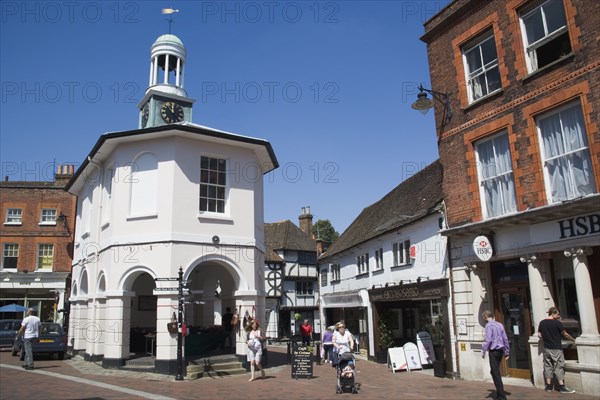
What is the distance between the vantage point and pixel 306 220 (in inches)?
A: 1821

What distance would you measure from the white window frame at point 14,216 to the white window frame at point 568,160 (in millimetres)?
34070

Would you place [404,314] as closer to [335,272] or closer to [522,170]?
[335,272]

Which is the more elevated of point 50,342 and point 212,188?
point 212,188

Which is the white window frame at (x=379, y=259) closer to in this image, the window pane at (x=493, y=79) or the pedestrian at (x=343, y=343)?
the pedestrian at (x=343, y=343)

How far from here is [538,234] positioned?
11.6 metres

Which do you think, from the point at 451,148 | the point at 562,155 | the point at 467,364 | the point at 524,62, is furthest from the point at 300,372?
the point at 524,62

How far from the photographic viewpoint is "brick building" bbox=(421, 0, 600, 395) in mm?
10680

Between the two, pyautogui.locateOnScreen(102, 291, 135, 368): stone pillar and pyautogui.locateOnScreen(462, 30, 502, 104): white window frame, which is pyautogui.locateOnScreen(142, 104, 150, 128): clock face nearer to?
pyautogui.locateOnScreen(102, 291, 135, 368): stone pillar

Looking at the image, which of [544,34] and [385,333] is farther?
[385,333]

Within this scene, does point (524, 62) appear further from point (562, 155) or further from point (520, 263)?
point (520, 263)

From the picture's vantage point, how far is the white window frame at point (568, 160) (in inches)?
425

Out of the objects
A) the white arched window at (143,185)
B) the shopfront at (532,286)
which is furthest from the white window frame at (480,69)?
the white arched window at (143,185)

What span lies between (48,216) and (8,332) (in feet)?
42.3

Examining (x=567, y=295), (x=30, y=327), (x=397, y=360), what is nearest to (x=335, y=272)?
(x=397, y=360)
